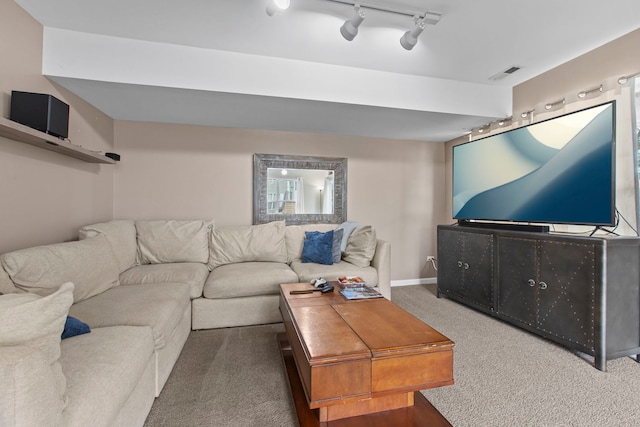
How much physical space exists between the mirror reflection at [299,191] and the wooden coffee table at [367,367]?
7.37 feet

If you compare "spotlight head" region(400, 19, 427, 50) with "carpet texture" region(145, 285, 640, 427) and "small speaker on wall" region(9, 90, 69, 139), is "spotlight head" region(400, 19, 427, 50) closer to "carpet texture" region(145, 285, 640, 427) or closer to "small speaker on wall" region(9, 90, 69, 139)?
"carpet texture" region(145, 285, 640, 427)

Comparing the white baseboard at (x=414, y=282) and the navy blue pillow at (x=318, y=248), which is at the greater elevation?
the navy blue pillow at (x=318, y=248)

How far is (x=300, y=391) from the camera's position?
5.20ft

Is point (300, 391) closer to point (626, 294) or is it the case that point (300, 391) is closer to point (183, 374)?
point (183, 374)

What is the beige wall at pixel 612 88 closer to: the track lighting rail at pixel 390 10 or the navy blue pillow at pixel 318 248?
the track lighting rail at pixel 390 10

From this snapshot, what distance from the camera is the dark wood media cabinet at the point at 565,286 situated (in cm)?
193

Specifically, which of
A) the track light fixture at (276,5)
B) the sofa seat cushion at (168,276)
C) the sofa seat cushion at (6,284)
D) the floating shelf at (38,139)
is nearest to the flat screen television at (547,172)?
the track light fixture at (276,5)

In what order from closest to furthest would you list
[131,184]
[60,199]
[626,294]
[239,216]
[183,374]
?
[183,374] < [626,294] < [60,199] < [131,184] < [239,216]

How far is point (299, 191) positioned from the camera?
12.3 ft

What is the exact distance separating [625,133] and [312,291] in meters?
2.73

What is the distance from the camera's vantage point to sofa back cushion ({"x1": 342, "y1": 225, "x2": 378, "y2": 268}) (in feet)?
10.1

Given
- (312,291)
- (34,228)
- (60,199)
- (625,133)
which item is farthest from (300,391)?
(625,133)

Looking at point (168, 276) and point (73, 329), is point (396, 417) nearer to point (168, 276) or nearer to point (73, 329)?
point (73, 329)

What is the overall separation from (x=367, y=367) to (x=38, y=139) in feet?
8.13
